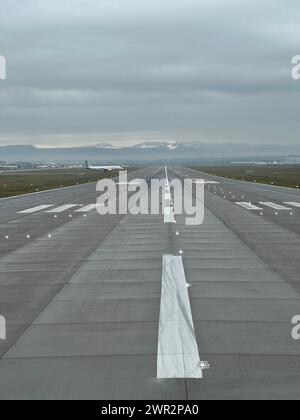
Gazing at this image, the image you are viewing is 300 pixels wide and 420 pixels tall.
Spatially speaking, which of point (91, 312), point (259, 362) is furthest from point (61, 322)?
point (259, 362)

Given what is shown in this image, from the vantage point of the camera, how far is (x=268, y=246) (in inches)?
873

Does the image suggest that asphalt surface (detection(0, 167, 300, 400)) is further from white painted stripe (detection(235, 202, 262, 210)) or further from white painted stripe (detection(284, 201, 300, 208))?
white painted stripe (detection(284, 201, 300, 208))

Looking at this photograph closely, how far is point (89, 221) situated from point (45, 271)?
1560 cm

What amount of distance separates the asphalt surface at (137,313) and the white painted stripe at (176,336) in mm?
147

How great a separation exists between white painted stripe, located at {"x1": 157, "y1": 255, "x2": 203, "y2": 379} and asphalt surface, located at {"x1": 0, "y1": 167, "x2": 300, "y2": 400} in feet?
0.48

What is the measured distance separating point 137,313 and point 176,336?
1897 millimetres

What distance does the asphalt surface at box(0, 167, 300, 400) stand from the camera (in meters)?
8.17

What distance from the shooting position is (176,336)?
10406mm

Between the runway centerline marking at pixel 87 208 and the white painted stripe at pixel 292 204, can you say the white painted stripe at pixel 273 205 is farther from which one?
the runway centerline marking at pixel 87 208

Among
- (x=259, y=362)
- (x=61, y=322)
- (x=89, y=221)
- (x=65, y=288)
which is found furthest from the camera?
(x=89, y=221)

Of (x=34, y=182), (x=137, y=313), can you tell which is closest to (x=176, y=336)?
(x=137, y=313)

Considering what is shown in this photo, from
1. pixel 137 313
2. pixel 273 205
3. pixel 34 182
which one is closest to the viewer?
pixel 137 313

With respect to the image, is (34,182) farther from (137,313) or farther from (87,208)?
(137,313)
